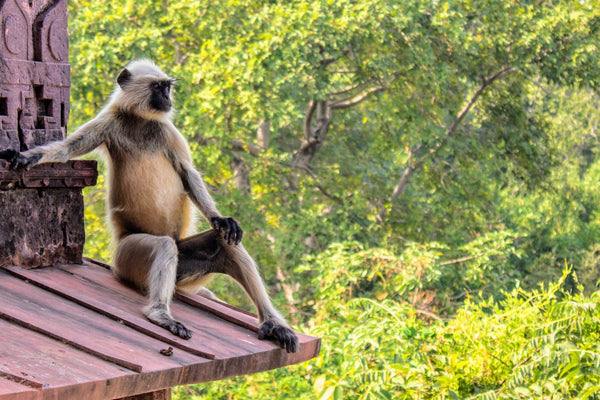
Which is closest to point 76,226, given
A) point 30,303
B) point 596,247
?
point 30,303

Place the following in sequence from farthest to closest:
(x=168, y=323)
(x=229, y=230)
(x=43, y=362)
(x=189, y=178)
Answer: (x=189, y=178)
(x=229, y=230)
(x=168, y=323)
(x=43, y=362)

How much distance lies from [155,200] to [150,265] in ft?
1.42

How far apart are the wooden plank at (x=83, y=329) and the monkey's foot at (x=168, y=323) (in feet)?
0.46

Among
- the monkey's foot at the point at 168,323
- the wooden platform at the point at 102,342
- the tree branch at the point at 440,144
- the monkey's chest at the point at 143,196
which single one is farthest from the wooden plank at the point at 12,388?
the tree branch at the point at 440,144

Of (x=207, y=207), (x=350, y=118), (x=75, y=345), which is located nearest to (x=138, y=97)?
(x=207, y=207)

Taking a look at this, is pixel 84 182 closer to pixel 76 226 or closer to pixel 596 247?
pixel 76 226

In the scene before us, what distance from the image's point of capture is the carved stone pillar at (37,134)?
2.48 metres

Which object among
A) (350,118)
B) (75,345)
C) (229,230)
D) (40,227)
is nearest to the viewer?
(75,345)

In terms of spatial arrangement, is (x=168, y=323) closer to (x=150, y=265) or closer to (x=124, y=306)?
(x=124, y=306)

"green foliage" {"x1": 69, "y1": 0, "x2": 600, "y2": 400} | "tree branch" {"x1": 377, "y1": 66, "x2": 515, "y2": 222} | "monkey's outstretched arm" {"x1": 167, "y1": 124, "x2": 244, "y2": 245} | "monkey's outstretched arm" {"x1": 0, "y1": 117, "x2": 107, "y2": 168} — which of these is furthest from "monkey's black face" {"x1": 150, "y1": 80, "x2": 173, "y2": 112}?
"tree branch" {"x1": 377, "y1": 66, "x2": 515, "y2": 222}

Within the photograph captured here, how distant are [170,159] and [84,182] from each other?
0.63m

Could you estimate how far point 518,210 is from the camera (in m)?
18.3

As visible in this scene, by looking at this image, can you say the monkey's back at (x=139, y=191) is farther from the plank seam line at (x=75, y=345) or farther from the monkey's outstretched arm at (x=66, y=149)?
the plank seam line at (x=75, y=345)

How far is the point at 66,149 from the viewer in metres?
2.77
